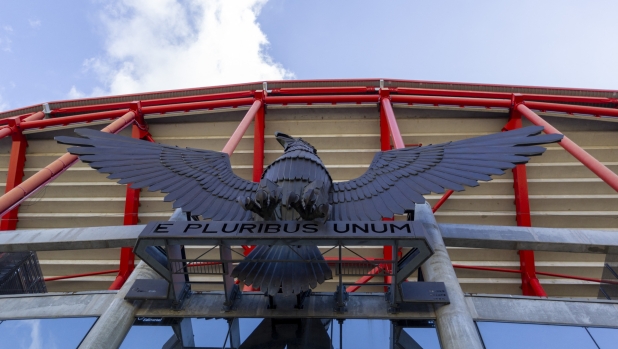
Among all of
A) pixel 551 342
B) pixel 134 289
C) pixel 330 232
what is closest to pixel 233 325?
pixel 134 289

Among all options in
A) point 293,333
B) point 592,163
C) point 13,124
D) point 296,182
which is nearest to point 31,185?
point 13,124

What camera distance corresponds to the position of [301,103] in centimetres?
1302

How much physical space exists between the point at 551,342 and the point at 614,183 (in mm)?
4496

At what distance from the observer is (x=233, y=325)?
5.43 meters

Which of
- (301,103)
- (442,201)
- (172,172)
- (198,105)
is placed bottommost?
(172,172)

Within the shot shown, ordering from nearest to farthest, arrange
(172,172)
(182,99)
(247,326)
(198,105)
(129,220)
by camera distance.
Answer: (247,326), (172,172), (129,220), (198,105), (182,99)

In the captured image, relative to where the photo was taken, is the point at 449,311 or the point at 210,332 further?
the point at 210,332

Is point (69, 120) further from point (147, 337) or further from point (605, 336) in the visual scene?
point (605, 336)

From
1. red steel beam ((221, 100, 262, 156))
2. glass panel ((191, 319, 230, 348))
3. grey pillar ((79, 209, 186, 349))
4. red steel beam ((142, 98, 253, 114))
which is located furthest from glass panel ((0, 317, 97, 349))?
red steel beam ((142, 98, 253, 114))

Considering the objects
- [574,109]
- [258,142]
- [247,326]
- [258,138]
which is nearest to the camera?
[247,326]

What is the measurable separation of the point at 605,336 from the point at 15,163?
13.5 meters

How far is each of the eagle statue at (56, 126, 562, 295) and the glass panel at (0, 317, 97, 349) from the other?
178 cm

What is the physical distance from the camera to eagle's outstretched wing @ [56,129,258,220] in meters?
5.37

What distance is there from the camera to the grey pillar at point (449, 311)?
184 inches
